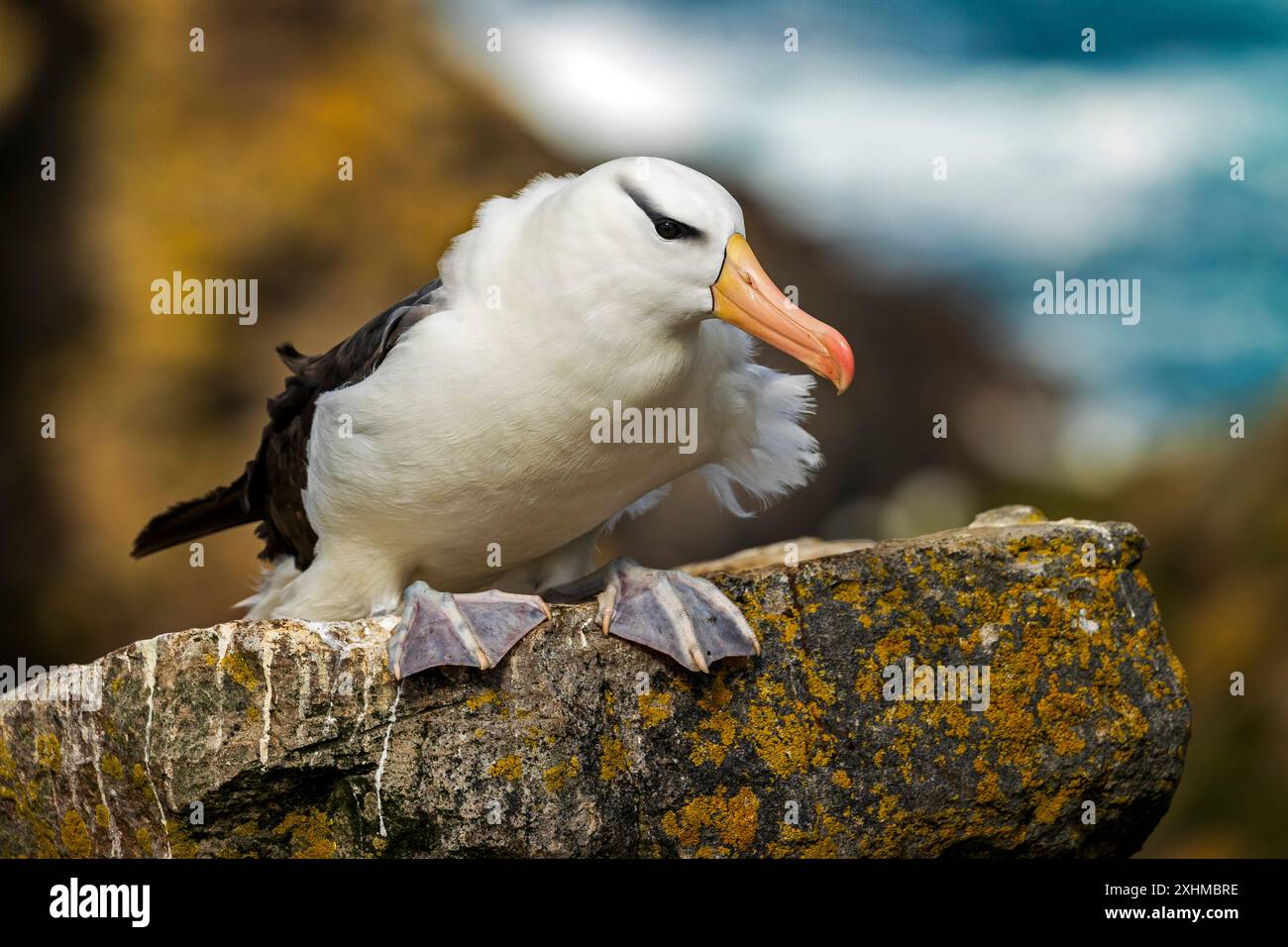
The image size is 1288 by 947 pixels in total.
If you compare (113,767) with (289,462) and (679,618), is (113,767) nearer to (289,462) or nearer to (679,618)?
(289,462)

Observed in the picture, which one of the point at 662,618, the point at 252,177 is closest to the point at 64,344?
the point at 252,177

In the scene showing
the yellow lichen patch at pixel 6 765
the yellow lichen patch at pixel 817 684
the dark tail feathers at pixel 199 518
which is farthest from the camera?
the dark tail feathers at pixel 199 518

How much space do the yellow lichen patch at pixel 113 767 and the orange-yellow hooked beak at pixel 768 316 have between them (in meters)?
2.25

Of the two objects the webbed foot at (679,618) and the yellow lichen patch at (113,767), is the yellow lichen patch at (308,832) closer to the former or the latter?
the yellow lichen patch at (113,767)

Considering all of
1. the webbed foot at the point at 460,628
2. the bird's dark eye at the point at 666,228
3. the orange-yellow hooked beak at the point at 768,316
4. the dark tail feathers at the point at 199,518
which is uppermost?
the bird's dark eye at the point at 666,228

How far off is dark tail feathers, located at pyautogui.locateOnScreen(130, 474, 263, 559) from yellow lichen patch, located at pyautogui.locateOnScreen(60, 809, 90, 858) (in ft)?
5.24

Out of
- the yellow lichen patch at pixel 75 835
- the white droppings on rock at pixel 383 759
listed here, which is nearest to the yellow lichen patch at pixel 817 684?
the white droppings on rock at pixel 383 759

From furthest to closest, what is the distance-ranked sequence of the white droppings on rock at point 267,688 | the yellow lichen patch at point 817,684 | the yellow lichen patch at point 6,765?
the yellow lichen patch at point 6,765 → the yellow lichen patch at point 817,684 → the white droppings on rock at point 267,688

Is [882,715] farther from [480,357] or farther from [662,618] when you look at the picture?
[480,357]

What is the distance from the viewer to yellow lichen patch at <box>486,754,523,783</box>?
385 cm

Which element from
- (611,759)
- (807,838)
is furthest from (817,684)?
(611,759)

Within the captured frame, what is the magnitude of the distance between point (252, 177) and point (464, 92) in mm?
2060

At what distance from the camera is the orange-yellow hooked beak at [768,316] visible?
405 centimetres

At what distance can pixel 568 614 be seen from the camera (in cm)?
420
